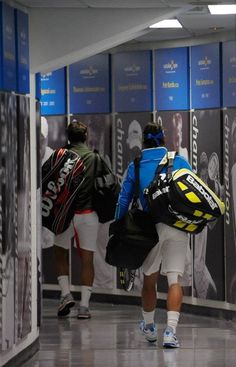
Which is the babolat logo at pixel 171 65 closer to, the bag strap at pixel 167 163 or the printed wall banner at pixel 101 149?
the printed wall banner at pixel 101 149

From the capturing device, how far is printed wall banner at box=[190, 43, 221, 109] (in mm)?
11945

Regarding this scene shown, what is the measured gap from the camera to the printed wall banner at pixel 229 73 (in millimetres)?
11695

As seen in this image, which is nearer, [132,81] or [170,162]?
[170,162]

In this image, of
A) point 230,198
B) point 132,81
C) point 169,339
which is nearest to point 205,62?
point 132,81

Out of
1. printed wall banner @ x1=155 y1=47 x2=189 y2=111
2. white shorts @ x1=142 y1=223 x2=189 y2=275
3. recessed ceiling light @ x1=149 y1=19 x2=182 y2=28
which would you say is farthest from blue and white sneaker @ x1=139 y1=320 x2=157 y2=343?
printed wall banner @ x1=155 y1=47 x2=189 y2=111

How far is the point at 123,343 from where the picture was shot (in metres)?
10.4

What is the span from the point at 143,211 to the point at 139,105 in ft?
10.7

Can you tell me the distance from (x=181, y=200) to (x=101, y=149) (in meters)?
3.78

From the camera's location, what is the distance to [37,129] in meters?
9.55

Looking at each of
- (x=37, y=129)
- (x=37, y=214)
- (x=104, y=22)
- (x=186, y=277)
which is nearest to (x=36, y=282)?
(x=37, y=214)

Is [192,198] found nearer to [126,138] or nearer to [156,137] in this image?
[156,137]

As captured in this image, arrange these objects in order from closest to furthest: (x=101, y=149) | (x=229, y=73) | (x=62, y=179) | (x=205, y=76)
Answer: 1. (x=62, y=179)
2. (x=229, y=73)
3. (x=205, y=76)
4. (x=101, y=149)

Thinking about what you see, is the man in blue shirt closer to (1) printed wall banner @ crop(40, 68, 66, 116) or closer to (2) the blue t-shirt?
(2) the blue t-shirt

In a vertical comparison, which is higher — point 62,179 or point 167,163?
point 167,163
